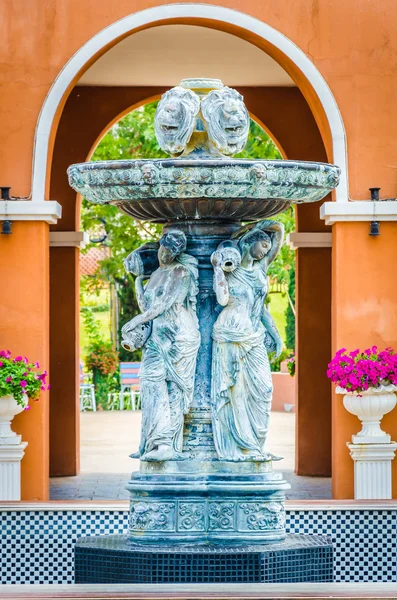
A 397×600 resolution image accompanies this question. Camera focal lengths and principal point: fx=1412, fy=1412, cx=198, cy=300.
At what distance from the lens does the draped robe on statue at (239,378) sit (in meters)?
7.07

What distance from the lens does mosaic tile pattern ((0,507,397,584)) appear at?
27.6ft

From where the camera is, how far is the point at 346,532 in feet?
28.0

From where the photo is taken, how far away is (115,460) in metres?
15.5

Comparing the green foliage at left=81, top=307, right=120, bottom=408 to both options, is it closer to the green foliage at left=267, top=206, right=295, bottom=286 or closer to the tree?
the tree

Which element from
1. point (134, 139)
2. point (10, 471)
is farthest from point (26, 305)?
point (134, 139)

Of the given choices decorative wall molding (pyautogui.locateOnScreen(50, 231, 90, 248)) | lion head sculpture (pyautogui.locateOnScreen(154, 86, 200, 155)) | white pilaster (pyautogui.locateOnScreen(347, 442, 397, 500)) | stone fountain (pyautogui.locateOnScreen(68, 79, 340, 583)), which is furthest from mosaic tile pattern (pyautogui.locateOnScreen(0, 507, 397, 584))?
decorative wall molding (pyautogui.locateOnScreen(50, 231, 90, 248))

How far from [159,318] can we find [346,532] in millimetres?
2189

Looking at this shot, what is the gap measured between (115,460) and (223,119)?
8745 mm

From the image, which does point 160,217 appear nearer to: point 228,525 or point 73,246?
point 228,525

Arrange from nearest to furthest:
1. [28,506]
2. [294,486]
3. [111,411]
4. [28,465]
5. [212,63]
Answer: [28,506] → [28,465] → [294,486] → [212,63] → [111,411]

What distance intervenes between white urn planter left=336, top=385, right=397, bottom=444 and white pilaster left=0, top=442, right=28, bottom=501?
2592 millimetres

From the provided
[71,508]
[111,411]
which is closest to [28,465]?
[71,508]

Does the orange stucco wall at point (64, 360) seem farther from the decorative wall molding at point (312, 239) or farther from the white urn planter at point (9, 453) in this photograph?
the white urn planter at point (9, 453)

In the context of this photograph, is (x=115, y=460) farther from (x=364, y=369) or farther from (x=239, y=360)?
(x=239, y=360)
